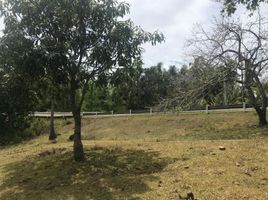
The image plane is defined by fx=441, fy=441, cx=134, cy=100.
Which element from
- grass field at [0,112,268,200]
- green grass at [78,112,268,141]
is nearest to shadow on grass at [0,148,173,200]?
grass field at [0,112,268,200]

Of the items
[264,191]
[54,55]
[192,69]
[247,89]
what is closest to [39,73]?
[54,55]

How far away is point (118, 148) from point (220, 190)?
7147 millimetres

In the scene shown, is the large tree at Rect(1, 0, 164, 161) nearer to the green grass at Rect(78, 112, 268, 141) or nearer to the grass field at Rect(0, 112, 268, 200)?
the grass field at Rect(0, 112, 268, 200)

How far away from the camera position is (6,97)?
20.4 metres

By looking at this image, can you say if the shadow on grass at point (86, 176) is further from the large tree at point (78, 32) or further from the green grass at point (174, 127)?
the green grass at point (174, 127)

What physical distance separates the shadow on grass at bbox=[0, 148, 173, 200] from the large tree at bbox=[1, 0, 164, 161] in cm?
97

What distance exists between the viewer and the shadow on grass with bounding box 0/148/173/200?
1173 centimetres

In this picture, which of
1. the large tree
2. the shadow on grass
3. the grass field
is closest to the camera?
the grass field

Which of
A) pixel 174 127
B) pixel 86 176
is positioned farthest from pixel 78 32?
pixel 174 127

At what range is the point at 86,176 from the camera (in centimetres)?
1332

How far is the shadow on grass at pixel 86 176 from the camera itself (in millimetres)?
11734

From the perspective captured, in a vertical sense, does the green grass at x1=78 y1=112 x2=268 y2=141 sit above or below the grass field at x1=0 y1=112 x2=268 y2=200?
above

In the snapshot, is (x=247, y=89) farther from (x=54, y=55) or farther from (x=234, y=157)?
(x=54, y=55)

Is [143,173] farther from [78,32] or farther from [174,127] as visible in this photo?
[174,127]
